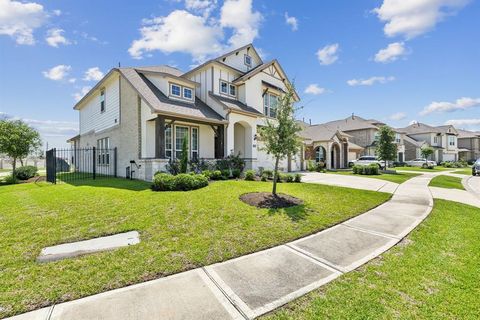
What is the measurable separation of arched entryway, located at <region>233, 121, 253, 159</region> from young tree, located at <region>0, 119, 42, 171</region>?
17865 millimetres

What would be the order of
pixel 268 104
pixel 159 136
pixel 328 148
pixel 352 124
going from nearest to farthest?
pixel 159 136, pixel 268 104, pixel 328 148, pixel 352 124

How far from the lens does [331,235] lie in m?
5.62

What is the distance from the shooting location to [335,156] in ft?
100

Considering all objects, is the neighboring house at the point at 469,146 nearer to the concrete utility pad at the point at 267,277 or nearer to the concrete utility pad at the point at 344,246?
the concrete utility pad at the point at 344,246

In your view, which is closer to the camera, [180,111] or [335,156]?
[180,111]

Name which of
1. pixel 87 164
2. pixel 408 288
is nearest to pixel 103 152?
pixel 87 164

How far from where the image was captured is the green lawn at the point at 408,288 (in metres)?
2.87

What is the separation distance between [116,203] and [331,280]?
718 centimetres

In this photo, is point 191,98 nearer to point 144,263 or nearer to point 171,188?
point 171,188

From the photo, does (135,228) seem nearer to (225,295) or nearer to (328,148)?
(225,295)

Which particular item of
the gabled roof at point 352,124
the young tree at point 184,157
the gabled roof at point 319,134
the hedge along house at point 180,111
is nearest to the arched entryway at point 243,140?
the hedge along house at point 180,111

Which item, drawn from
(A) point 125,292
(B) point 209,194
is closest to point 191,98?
(B) point 209,194

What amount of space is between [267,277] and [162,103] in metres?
12.4

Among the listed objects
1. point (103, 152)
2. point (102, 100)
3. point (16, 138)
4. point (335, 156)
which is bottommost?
point (335, 156)
